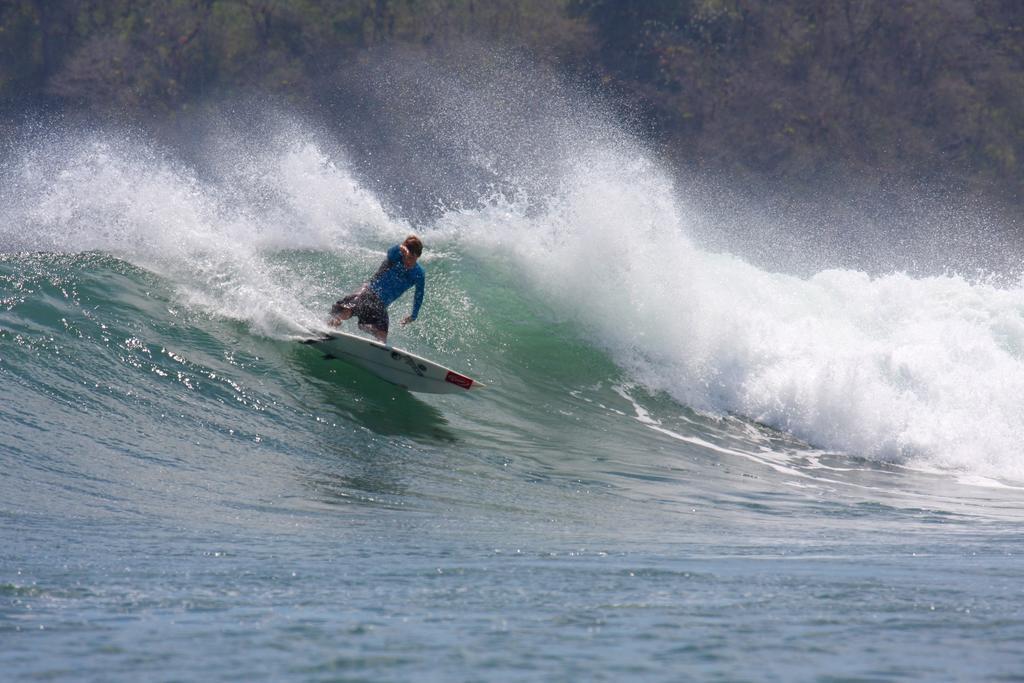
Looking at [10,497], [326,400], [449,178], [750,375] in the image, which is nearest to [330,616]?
[10,497]

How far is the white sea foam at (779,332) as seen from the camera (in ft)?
43.7

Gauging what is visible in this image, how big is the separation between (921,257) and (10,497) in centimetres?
3673

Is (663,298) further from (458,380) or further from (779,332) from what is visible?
(458,380)

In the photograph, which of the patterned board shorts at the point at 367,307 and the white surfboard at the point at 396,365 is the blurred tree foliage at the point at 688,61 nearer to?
the patterned board shorts at the point at 367,307

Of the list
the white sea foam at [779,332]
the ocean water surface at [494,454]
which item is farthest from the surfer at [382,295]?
the white sea foam at [779,332]

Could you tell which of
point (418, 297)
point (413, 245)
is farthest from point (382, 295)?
point (413, 245)

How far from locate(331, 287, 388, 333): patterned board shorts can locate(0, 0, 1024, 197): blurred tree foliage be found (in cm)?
3320

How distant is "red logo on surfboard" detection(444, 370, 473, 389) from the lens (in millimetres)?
10906

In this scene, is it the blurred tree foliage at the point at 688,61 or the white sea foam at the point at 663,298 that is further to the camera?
the blurred tree foliage at the point at 688,61

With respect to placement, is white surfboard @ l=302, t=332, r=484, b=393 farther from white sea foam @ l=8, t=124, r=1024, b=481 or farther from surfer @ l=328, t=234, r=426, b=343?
white sea foam @ l=8, t=124, r=1024, b=481

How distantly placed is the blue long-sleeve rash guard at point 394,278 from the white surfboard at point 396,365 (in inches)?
26.6

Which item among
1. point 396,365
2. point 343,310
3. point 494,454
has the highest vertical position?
point 343,310

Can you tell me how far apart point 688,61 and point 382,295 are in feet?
118

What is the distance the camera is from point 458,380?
432 inches
